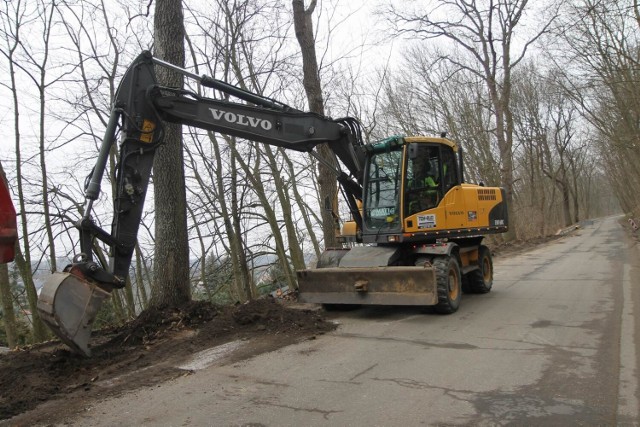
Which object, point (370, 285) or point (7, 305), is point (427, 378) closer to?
point (370, 285)

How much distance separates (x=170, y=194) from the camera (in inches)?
312

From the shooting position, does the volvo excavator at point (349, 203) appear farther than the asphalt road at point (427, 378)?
Yes

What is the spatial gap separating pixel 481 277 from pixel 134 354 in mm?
7083

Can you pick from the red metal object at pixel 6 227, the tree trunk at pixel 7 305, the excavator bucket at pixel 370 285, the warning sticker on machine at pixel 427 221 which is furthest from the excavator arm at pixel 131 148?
the tree trunk at pixel 7 305

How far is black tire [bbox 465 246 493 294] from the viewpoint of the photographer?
33.8 feet

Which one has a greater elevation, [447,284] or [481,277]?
[447,284]

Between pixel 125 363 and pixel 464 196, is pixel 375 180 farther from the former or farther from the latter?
pixel 125 363

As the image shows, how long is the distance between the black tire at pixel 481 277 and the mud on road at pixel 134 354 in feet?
13.5

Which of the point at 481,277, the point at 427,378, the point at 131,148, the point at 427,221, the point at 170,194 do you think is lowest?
the point at 427,378

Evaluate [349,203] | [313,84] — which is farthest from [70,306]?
[313,84]

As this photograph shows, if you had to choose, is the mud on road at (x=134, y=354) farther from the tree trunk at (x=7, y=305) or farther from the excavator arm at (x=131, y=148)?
the tree trunk at (x=7, y=305)

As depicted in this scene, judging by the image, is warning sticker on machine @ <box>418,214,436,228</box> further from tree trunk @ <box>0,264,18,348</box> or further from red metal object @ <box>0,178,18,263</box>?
tree trunk @ <box>0,264,18,348</box>

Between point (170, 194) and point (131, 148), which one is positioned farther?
point (170, 194)

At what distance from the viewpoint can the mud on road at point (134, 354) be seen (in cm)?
454
